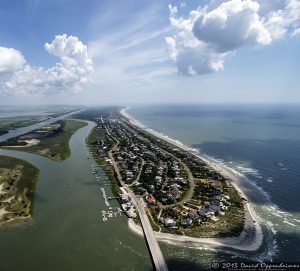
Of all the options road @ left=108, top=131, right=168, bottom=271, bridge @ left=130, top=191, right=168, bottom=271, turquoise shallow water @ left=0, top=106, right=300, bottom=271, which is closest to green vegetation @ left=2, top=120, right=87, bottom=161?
turquoise shallow water @ left=0, top=106, right=300, bottom=271

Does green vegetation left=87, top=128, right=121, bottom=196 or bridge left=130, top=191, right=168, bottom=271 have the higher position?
bridge left=130, top=191, right=168, bottom=271

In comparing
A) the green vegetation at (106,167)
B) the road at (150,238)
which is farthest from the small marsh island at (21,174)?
the road at (150,238)

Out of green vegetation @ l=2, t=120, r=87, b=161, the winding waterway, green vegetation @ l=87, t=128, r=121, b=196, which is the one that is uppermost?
the winding waterway

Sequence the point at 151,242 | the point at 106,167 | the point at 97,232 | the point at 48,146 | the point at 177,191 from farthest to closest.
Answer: the point at 48,146
the point at 106,167
the point at 177,191
the point at 97,232
the point at 151,242

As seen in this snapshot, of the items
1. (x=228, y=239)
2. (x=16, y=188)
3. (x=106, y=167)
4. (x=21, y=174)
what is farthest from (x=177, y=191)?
(x=21, y=174)

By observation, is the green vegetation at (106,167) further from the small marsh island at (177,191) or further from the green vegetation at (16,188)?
the green vegetation at (16,188)

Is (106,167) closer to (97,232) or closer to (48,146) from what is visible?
(97,232)

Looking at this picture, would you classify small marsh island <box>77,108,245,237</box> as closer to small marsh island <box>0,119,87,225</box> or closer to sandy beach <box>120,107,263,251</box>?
sandy beach <box>120,107,263,251</box>
